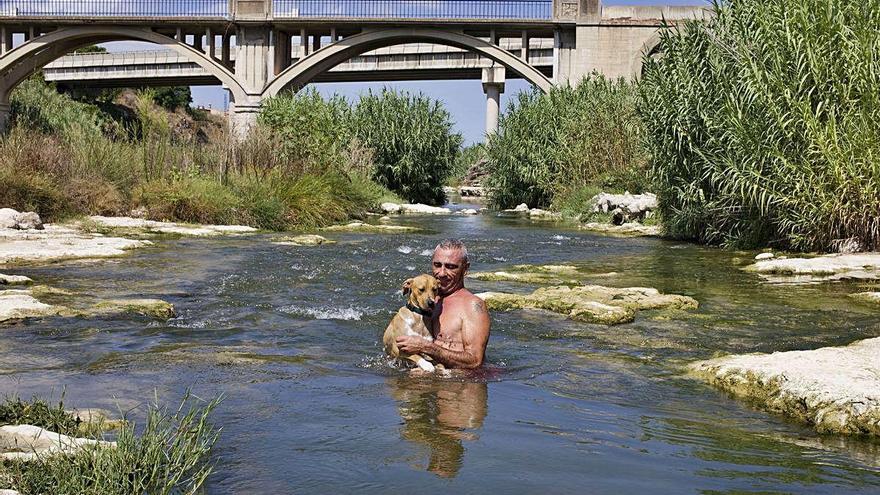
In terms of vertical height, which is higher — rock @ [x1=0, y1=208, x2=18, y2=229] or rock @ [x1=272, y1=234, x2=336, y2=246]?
rock @ [x1=0, y1=208, x2=18, y2=229]

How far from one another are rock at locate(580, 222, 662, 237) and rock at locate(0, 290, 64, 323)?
46.2ft

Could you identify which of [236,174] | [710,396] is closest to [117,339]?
[710,396]

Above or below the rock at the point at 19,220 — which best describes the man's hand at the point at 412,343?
below

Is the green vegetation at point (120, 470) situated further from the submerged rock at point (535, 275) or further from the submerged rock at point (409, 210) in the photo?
the submerged rock at point (409, 210)

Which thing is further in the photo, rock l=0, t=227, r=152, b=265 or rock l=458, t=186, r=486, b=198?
rock l=458, t=186, r=486, b=198

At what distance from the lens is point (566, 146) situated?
1109 inches

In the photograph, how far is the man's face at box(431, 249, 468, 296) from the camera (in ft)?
17.9

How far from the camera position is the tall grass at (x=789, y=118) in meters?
12.4

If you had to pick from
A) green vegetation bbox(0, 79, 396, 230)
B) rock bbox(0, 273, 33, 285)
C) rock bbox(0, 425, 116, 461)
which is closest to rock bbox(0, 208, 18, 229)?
green vegetation bbox(0, 79, 396, 230)

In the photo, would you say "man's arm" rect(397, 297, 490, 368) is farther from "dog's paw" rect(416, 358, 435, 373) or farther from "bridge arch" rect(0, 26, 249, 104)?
"bridge arch" rect(0, 26, 249, 104)

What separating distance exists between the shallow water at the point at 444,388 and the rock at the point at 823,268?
673 mm

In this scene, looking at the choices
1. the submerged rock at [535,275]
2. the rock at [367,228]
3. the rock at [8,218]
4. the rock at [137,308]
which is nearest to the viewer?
the rock at [137,308]

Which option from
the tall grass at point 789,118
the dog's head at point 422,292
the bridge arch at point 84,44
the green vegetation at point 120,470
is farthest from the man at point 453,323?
the bridge arch at point 84,44

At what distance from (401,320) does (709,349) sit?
2422 millimetres
